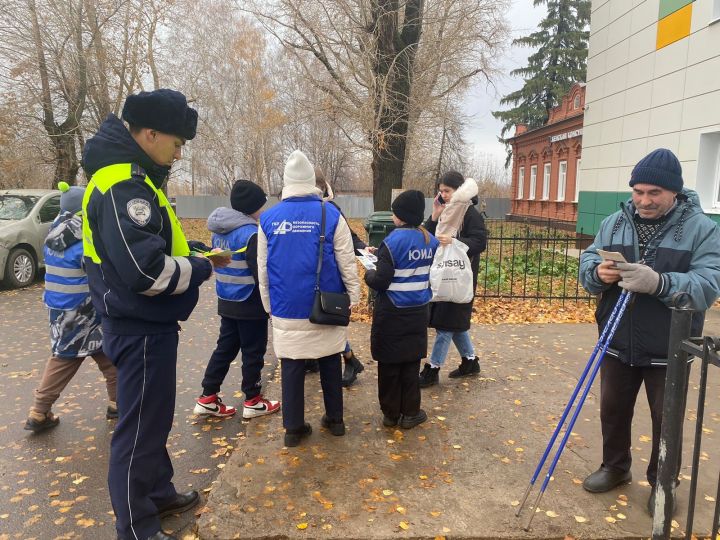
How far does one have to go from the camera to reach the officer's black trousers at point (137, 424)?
245 centimetres

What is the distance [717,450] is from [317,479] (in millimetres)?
2798

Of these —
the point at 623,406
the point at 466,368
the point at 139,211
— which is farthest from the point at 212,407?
the point at 623,406

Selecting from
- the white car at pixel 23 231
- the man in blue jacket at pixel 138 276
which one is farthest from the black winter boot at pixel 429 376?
the white car at pixel 23 231

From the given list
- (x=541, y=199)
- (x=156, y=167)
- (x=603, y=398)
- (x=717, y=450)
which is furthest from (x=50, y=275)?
(x=541, y=199)

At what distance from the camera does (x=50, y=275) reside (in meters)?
3.81

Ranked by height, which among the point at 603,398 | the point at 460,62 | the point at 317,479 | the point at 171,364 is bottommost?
the point at 317,479

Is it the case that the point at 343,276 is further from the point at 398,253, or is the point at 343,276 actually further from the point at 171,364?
the point at 171,364

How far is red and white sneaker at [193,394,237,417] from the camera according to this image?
4184 millimetres

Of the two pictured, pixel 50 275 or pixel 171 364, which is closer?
pixel 171 364

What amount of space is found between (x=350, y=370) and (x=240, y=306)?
54.5 inches

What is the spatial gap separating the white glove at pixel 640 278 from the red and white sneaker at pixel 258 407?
9.22ft

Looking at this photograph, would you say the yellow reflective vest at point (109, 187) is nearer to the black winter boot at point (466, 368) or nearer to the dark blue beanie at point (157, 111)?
the dark blue beanie at point (157, 111)

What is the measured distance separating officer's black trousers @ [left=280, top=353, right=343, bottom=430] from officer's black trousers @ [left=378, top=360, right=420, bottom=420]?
380 millimetres

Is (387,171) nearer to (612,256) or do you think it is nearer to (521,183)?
(612,256)
